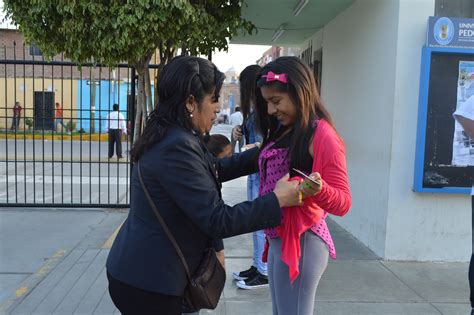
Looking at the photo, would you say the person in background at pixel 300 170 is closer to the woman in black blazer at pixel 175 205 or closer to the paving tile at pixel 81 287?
the woman in black blazer at pixel 175 205

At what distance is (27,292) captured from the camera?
421 centimetres

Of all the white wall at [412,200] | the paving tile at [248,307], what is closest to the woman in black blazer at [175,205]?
the paving tile at [248,307]

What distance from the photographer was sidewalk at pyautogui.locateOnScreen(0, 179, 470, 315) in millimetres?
3877

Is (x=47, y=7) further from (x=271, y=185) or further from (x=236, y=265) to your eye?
(x=236, y=265)

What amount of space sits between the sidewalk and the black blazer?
2158 mm

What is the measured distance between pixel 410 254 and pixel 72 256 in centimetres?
371

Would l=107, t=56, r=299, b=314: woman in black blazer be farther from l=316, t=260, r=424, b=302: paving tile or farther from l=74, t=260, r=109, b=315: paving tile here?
l=316, t=260, r=424, b=302: paving tile

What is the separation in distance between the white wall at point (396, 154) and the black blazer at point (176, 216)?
3.52 m

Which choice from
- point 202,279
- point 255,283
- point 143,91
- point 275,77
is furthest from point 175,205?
point 143,91

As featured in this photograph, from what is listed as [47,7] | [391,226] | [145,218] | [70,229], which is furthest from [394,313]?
[70,229]

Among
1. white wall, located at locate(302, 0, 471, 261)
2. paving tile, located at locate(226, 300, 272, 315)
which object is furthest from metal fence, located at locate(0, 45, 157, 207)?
white wall, located at locate(302, 0, 471, 261)

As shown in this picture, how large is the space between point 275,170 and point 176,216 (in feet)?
2.14

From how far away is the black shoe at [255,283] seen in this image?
13.9ft

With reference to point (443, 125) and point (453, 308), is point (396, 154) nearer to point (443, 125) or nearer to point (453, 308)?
point (443, 125)
